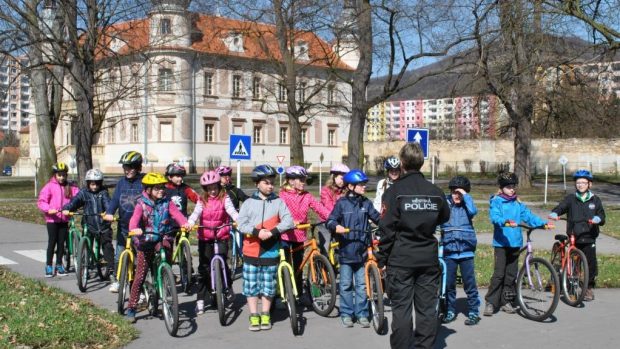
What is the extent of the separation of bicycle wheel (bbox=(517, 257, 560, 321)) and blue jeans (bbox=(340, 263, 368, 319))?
1.85m

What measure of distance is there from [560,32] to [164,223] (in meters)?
17.4

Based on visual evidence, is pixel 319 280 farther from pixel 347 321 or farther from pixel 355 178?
pixel 355 178

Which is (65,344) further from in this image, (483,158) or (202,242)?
(483,158)

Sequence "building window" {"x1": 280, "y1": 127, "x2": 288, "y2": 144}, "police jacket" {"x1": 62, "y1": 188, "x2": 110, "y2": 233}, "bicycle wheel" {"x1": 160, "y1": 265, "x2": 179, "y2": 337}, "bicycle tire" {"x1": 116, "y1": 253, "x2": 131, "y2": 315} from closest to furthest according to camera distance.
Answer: "bicycle wheel" {"x1": 160, "y1": 265, "x2": 179, "y2": 337}, "bicycle tire" {"x1": 116, "y1": 253, "x2": 131, "y2": 315}, "police jacket" {"x1": 62, "y1": 188, "x2": 110, "y2": 233}, "building window" {"x1": 280, "y1": 127, "x2": 288, "y2": 144}

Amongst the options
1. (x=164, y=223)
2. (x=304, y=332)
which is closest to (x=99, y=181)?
(x=164, y=223)

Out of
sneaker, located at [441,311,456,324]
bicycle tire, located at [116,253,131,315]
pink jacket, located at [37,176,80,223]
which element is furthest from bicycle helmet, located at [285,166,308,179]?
pink jacket, located at [37,176,80,223]

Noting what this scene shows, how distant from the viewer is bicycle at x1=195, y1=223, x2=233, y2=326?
323 inches

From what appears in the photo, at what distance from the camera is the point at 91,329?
295 inches

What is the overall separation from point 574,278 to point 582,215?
886 millimetres

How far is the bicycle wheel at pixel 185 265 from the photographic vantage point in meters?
9.44

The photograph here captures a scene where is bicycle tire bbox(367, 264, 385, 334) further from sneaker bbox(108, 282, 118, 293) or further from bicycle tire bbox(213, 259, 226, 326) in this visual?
sneaker bbox(108, 282, 118, 293)

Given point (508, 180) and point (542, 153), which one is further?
point (542, 153)

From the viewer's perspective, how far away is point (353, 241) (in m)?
8.00

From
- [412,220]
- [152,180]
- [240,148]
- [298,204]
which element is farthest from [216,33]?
[412,220]
